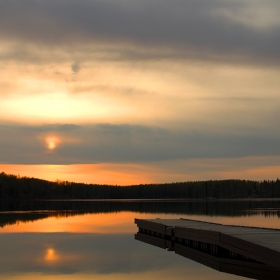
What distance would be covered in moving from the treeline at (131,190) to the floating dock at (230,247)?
5236 inches

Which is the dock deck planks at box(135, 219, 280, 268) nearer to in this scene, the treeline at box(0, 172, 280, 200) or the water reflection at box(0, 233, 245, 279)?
the water reflection at box(0, 233, 245, 279)

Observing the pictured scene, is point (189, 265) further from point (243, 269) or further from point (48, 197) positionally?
point (48, 197)

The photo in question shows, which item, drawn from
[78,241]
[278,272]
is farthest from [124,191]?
[278,272]

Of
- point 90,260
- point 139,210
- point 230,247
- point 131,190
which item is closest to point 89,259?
point 90,260

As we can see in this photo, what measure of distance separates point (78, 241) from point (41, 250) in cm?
367

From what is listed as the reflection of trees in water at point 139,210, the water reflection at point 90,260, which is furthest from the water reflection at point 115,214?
the water reflection at point 90,260

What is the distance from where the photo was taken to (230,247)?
1958cm

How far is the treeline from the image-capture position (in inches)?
6368

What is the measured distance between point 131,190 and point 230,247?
168 metres

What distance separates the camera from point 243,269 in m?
18.2

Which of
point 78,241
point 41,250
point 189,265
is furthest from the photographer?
point 78,241

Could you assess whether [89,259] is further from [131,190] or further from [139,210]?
[131,190]

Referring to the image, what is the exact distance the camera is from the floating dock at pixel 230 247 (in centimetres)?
Result: 1700

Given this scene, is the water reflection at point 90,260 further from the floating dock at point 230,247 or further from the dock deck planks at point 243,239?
the dock deck planks at point 243,239
